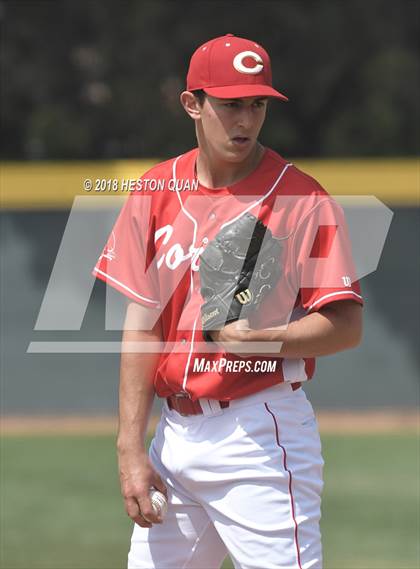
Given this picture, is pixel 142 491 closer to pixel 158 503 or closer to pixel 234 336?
pixel 158 503

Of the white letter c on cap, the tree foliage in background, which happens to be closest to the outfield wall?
the tree foliage in background

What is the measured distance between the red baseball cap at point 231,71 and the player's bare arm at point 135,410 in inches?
25.5

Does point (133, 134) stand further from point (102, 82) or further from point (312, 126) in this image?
point (312, 126)

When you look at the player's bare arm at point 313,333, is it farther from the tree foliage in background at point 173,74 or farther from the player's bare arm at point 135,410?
the tree foliage in background at point 173,74

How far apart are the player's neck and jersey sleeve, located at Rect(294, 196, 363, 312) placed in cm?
25

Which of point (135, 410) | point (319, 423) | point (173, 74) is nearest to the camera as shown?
point (135, 410)

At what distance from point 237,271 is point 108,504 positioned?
3.75 m

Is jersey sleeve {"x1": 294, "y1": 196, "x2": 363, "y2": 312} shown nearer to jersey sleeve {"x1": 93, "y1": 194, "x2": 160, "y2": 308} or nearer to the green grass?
jersey sleeve {"x1": 93, "y1": 194, "x2": 160, "y2": 308}

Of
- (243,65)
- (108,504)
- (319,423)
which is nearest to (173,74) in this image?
(319,423)

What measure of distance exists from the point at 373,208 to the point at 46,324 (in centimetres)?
309

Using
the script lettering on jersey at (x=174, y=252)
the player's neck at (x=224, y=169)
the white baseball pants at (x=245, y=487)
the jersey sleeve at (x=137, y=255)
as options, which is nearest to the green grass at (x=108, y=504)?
the white baseball pants at (x=245, y=487)

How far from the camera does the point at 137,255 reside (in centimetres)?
312

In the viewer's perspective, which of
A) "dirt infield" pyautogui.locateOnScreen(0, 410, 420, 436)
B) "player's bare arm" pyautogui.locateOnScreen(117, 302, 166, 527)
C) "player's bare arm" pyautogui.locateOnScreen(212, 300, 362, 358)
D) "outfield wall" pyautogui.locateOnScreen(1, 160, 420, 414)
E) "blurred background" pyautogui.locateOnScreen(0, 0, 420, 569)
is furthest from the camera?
"outfield wall" pyautogui.locateOnScreen(1, 160, 420, 414)

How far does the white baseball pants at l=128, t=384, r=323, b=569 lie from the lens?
2.89 metres
